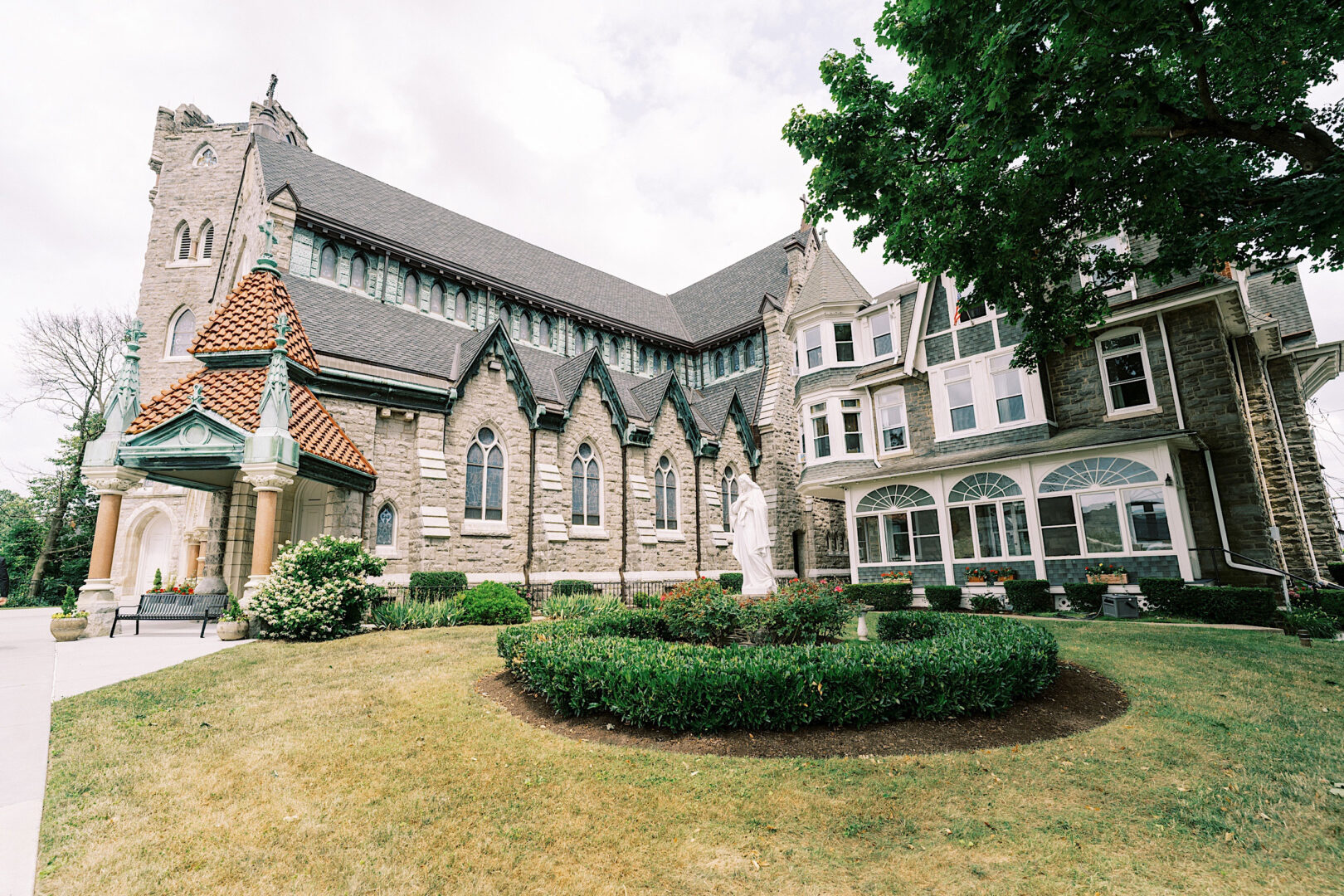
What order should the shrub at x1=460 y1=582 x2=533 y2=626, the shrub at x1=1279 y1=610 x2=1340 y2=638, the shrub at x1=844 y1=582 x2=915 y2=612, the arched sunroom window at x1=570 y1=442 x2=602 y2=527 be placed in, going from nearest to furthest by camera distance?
the shrub at x1=1279 y1=610 x2=1340 y2=638, the shrub at x1=460 y1=582 x2=533 y2=626, the shrub at x1=844 y1=582 x2=915 y2=612, the arched sunroom window at x1=570 y1=442 x2=602 y2=527

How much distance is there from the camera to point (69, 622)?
12.4 meters

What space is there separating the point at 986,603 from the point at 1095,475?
4989 millimetres

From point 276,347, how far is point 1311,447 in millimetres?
31792

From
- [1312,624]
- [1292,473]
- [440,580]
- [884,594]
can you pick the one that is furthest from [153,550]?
[1292,473]

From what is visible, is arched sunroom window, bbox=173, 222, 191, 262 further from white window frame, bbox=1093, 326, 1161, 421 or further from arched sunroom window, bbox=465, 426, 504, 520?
white window frame, bbox=1093, 326, 1161, 421

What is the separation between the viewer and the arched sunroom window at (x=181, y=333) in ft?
90.4

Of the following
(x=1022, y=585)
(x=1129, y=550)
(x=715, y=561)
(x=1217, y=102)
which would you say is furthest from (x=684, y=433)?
(x=1217, y=102)

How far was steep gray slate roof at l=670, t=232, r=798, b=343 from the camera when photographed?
114ft

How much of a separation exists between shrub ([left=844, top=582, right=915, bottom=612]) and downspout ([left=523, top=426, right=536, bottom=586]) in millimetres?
10920

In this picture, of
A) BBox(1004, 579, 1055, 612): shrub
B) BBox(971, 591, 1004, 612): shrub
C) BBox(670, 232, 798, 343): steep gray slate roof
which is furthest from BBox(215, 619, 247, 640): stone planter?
BBox(670, 232, 798, 343): steep gray slate roof

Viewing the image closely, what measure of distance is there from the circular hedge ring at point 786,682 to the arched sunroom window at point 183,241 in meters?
31.9

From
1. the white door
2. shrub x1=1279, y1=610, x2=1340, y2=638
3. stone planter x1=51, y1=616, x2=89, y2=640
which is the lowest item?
shrub x1=1279, y1=610, x2=1340, y2=638

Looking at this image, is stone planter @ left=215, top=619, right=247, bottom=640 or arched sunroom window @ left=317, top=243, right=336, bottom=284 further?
arched sunroom window @ left=317, top=243, right=336, bottom=284

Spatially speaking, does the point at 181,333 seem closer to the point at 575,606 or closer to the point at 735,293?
the point at 575,606
